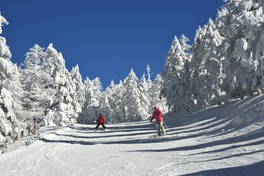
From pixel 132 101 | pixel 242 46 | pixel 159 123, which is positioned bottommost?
pixel 159 123

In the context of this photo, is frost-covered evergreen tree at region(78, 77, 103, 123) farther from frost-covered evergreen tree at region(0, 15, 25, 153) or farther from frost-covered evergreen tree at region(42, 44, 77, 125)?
frost-covered evergreen tree at region(0, 15, 25, 153)

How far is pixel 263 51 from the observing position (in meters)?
20.3

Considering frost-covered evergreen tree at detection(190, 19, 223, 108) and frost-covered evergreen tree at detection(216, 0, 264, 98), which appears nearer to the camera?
frost-covered evergreen tree at detection(216, 0, 264, 98)

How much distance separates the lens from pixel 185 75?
4634 centimetres

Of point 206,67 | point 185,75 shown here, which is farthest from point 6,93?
point 185,75

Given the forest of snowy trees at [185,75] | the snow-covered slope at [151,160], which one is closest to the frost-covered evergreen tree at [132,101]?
the forest of snowy trees at [185,75]

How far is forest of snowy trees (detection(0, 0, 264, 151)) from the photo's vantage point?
2136 cm

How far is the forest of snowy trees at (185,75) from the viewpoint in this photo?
21359 mm

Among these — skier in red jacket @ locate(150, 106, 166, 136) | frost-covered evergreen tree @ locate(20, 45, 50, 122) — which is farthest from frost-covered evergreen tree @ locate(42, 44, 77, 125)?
skier in red jacket @ locate(150, 106, 166, 136)

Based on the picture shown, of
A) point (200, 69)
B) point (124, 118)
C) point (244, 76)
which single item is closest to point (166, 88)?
point (200, 69)

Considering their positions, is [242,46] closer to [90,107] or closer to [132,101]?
[132,101]

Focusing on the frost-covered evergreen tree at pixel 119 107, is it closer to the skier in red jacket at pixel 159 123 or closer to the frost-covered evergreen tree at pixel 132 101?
the frost-covered evergreen tree at pixel 132 101

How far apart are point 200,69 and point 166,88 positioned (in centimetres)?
997

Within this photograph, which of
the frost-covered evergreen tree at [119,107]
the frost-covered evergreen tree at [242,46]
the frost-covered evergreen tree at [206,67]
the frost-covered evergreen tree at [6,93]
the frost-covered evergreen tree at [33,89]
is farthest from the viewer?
the frost-covered evergreen tree at [119,107]
